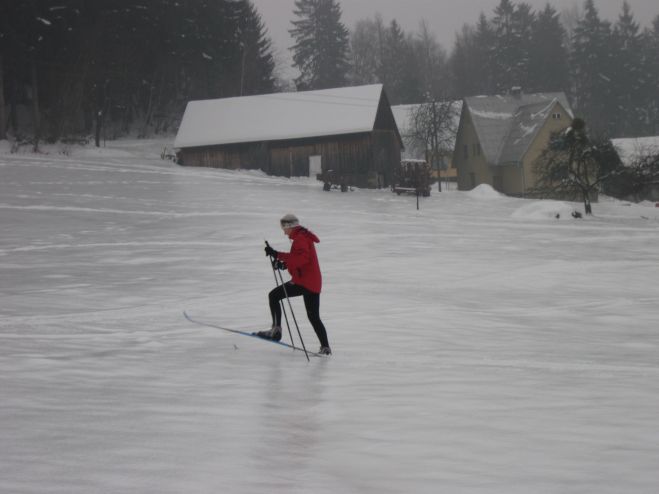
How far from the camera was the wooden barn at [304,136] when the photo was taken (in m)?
49.2

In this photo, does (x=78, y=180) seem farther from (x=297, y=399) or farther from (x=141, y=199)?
(x=297, y=399)

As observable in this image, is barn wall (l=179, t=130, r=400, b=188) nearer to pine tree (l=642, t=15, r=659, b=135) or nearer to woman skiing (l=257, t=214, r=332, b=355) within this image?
woman skiing (l=257, t=214, r=332, b=355)

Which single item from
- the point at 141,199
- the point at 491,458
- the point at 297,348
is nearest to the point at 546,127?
the point at 141,199

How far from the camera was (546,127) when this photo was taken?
5338 cm

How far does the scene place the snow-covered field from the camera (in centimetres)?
496

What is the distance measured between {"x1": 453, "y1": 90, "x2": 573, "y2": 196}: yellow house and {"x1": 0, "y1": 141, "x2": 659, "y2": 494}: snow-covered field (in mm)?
30638

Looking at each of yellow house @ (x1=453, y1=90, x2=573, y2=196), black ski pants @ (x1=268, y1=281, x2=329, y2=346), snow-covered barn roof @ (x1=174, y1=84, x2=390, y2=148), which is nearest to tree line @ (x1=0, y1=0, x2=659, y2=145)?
yellow house @ (x1=453, y1=90, x2=573, y2=196)

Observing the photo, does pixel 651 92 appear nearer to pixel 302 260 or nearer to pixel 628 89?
pixel 628 89

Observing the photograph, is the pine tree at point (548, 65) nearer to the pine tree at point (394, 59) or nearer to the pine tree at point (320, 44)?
the pine tree at point (394, 59)

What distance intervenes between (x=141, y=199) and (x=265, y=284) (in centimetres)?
1782

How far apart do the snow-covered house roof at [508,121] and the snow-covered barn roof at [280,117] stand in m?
9.80

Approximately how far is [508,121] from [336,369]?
51.6 meters

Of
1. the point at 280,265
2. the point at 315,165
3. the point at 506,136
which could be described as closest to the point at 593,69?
the point at 506,136

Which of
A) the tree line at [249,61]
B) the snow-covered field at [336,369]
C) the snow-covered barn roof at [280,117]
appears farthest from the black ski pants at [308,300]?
the snow-covered barn roof at [280,117]
